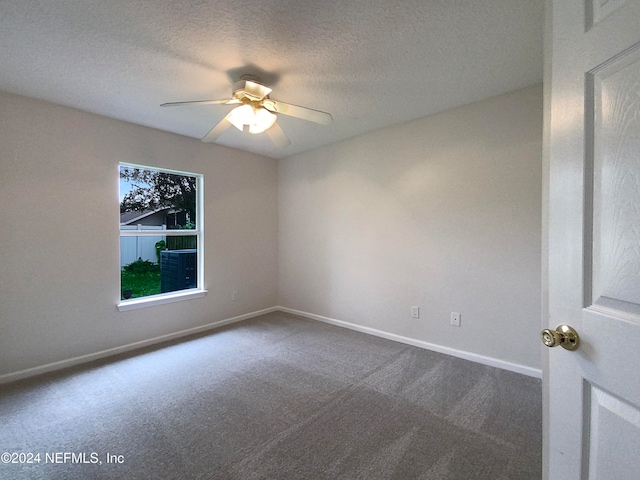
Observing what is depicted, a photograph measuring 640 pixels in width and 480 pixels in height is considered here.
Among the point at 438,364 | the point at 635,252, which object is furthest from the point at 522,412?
the point at 635,252

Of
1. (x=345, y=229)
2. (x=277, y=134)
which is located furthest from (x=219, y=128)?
(x=345, y=229)

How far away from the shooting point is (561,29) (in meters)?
0.81

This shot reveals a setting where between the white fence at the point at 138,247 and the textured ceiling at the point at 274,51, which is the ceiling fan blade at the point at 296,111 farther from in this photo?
the white fence at the point at 138,247

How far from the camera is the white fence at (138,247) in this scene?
3.08 m

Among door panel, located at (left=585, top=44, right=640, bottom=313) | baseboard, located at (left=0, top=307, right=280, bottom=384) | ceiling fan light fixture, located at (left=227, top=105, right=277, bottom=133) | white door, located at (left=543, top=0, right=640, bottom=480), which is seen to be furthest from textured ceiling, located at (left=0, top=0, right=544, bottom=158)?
baseboard, located at (left=0, top=307, right=280, bottom=384)

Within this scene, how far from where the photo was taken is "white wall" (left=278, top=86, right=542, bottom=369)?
244cm

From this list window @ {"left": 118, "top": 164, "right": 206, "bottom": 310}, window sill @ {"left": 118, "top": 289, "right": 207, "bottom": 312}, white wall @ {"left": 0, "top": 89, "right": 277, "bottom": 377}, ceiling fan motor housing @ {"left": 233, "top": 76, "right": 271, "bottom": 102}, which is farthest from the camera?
window @ {"left": 118, "top": 164, "right": 206, "bottom": 310}

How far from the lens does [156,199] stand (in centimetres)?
338

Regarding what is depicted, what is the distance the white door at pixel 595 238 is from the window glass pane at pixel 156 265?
3590 mm

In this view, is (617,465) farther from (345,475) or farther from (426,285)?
(426,285)

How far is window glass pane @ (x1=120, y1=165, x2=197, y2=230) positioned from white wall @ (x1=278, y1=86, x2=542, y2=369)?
1565 mm

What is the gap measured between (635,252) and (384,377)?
7.01 ft

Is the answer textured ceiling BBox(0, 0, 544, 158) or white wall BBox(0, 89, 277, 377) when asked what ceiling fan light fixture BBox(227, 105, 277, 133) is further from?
white wall BBox(0, 89, 277, 377)

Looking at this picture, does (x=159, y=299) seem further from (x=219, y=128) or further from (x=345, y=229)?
(x=345, y=229)
